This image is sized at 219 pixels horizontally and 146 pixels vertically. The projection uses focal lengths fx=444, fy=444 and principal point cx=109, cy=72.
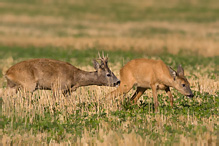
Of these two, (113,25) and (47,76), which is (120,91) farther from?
(113,25)

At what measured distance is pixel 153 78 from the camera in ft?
41.2

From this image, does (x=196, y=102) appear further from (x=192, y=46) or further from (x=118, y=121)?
(x=192, y=46)

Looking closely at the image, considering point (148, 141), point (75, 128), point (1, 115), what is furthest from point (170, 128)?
point (1, 115)

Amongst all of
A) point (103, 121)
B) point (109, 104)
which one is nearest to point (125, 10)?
point (109, 104)

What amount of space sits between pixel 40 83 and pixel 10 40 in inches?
926

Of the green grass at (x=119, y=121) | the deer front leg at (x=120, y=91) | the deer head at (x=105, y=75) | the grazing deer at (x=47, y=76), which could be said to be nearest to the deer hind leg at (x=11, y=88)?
the grazing deer at (x=47, y=76)

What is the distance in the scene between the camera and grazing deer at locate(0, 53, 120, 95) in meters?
12.8

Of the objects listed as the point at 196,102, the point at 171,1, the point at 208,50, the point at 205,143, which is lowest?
the point at 205,143

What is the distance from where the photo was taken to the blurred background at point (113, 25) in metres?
31.7

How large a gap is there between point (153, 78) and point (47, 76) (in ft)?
10.1

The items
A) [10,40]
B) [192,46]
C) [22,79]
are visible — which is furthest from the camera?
[10,40]

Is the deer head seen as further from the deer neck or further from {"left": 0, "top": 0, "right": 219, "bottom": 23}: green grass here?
{"left": 0, "top": 0, "right": 219, "bottom": 23}: green grass

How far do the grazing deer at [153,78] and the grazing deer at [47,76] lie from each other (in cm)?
41

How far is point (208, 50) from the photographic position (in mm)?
28609
